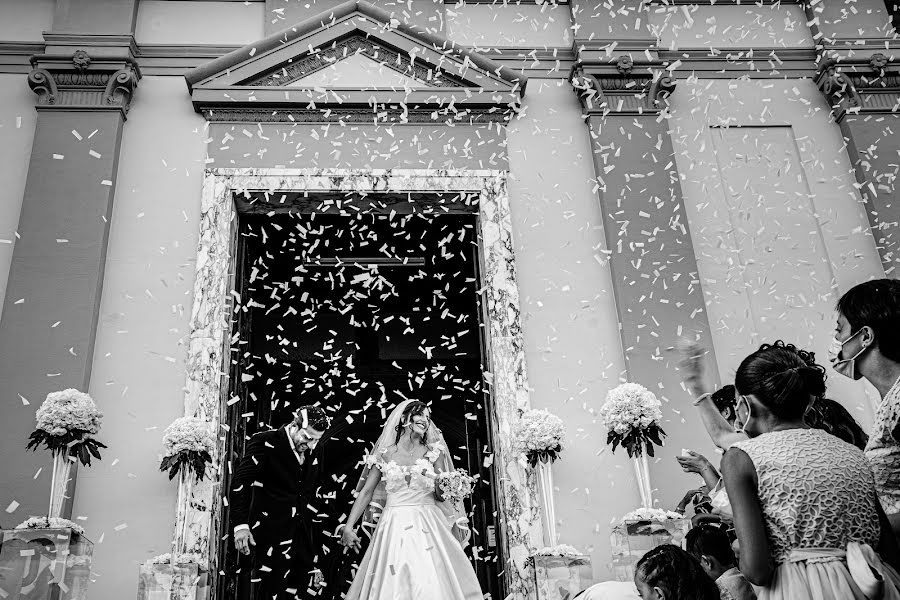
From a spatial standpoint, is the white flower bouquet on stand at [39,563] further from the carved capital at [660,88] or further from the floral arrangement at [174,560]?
the carved capital at [660,88]

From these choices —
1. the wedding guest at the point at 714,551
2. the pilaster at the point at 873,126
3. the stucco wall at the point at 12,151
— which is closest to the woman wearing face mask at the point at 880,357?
the wedding guest at the point at 714,551

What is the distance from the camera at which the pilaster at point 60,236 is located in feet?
19.1

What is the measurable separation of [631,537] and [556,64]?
166 inches

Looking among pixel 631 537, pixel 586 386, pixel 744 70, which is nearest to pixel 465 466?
pixel 586 386

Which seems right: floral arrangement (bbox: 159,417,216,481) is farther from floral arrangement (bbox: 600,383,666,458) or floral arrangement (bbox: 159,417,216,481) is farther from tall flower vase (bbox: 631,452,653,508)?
tall flower vase (bbox: 631,452,653,508)

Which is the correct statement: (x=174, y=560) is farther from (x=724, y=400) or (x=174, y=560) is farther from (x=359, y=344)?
(x=359, y=344)

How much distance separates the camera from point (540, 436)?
5551mm

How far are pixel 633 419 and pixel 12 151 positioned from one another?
17.5 feet

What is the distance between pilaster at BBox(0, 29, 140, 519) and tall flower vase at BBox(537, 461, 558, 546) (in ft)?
10.8

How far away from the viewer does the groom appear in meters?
5.77

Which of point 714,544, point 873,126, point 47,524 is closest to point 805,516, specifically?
point 714,544

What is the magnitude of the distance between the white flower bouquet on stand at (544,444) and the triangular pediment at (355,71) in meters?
2.88

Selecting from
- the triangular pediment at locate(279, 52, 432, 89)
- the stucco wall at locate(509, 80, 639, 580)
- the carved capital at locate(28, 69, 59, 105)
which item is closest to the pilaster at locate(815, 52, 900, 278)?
the stucco wall at locate(509, 80, 639, 580)

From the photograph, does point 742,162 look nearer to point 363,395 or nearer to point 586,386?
point 586,386
